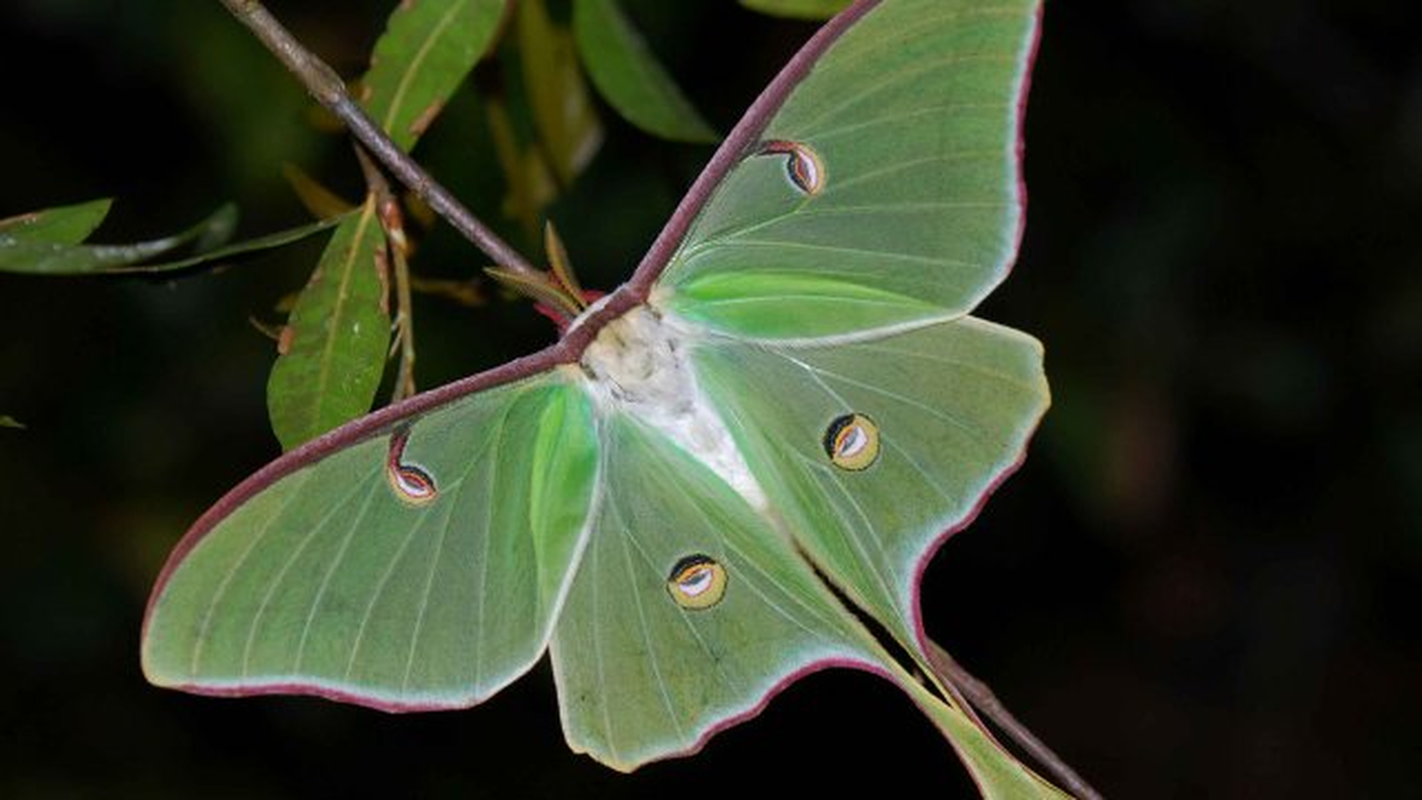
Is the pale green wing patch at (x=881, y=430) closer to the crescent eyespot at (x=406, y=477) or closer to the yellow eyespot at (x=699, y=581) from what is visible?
the yellow eyespot at (x=699, y=581)

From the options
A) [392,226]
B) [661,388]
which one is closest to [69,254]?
[392,226]

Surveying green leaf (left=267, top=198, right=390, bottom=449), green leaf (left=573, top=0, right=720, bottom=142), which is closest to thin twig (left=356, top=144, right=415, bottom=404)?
green leaf (left=267, top=198, right=390, bottom=449)

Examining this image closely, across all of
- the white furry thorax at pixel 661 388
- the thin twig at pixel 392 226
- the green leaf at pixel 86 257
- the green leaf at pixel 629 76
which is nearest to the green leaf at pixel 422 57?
the thin twig at pixel 392 226

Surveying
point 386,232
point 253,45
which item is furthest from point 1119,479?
point 386,232

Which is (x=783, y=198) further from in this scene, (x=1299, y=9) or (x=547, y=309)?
(x=1299, y=9)

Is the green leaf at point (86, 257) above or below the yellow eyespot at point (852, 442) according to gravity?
above

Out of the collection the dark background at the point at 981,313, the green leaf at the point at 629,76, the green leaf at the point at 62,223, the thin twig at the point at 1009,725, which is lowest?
the dark background at the point at 981,313

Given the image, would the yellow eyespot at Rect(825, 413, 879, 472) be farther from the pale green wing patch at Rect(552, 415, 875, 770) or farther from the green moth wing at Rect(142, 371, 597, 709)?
the green moth wing at Rect(142, 371, 597, 709)
